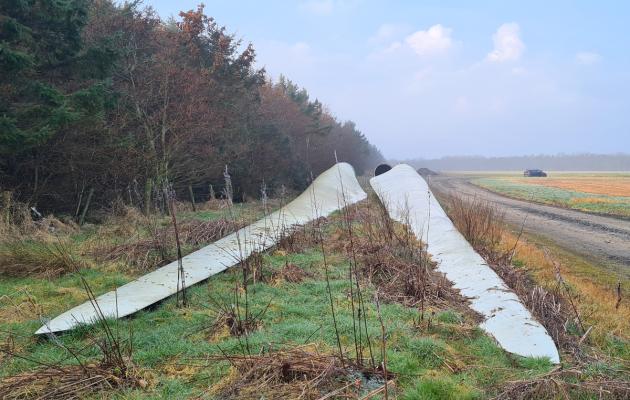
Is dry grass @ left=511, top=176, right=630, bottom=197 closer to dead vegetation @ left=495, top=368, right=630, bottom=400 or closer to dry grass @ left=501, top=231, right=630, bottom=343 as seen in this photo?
dry grass @ left=501, top=231, right=630, bottom=343

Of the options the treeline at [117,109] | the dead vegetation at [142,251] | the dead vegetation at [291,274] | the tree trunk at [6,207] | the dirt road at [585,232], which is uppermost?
the treeline at [117,109]

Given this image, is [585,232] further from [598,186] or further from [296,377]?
[598,186]

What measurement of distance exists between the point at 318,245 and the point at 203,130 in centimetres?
820

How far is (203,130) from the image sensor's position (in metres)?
Answer: 15.4

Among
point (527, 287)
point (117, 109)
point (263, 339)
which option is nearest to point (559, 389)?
point (263, 339)

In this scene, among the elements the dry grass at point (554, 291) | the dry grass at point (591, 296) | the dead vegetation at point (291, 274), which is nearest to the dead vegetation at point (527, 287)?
the dry grass at point (554, 291)

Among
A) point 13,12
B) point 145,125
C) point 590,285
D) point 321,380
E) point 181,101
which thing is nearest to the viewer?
point 321,380

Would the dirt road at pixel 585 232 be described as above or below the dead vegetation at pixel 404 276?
below

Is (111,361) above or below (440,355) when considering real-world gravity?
above

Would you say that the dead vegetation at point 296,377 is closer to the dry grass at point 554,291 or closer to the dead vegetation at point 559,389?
the dead vegetation at point 559,389

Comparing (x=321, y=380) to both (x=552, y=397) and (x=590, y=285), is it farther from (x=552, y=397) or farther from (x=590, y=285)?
(x=590, y=285)

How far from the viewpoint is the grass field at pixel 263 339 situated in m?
3.44

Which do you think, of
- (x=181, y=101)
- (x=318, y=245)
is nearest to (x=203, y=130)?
(x=181, y=101)

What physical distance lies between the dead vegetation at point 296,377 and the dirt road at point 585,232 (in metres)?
7.28
